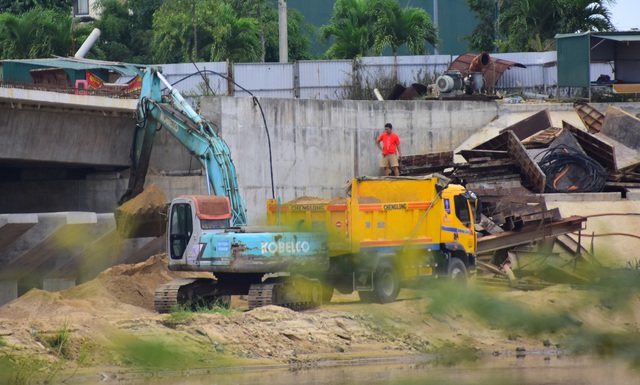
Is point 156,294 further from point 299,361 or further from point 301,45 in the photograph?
point 301,45

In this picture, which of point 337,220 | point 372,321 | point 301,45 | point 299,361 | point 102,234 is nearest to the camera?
point 299,361

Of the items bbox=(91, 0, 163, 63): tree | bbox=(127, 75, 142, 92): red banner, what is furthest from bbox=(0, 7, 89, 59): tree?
bbox=(127, 75, 142, 92): red banner

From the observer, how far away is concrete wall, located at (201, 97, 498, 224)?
30047 mm

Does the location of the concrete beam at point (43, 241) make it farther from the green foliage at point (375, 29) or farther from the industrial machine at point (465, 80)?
the green foliage at point (375, 29)

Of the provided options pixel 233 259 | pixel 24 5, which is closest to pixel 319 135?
pixel 233 259

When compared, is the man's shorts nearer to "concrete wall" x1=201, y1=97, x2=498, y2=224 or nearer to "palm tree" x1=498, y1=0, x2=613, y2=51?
"concrete wall" x1=201, y1=97, x2=498, y2=224

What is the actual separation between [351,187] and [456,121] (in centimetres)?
1281

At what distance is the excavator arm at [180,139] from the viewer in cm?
2511

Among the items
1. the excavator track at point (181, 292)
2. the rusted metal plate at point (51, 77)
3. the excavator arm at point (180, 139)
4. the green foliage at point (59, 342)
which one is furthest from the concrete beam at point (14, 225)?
the green foliage at point (59, 342)

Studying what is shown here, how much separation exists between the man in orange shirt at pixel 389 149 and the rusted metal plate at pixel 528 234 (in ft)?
19.2

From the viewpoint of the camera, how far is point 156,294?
21.1m

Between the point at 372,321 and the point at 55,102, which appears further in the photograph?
the point at 55,102

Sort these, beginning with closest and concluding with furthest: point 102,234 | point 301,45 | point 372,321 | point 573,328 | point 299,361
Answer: point 573,328
point 299,361
point 372,321
point 102,234
point 301,45

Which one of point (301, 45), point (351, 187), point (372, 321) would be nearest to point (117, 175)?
point (351, 187)
